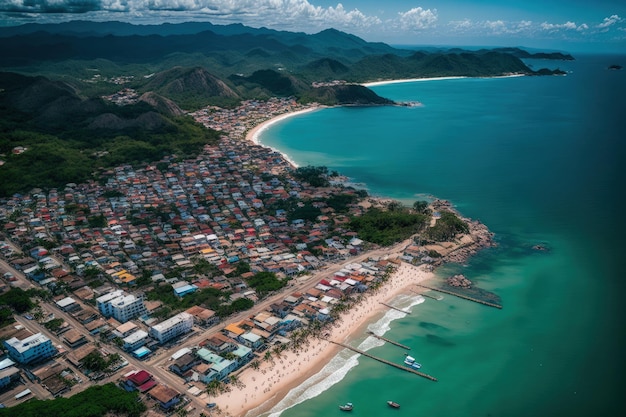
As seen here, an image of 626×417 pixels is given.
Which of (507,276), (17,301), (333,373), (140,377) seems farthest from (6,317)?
(507,276)

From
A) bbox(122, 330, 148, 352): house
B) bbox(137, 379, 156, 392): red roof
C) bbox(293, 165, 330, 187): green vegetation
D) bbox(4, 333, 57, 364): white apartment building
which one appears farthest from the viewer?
bbox(293, 165, 330, 187): green vegetation

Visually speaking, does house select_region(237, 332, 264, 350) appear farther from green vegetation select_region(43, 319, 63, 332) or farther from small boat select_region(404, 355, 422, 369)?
green vegetation select_region(43, 319, 63, 332)

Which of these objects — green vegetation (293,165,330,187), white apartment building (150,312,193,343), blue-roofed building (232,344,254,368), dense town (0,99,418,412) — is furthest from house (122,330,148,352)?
green vegetation (293,165,330,187)

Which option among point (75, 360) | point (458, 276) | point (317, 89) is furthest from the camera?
point (317, 89)

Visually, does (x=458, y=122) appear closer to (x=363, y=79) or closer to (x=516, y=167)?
(x=516, y=167)

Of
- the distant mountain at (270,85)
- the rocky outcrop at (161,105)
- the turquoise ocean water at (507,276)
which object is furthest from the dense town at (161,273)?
the distant mountain at (270,85)

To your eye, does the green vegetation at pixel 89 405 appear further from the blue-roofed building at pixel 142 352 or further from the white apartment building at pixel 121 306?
the white apartment building at pixel 121 306

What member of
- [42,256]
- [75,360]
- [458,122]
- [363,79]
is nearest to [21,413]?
[75,360]
